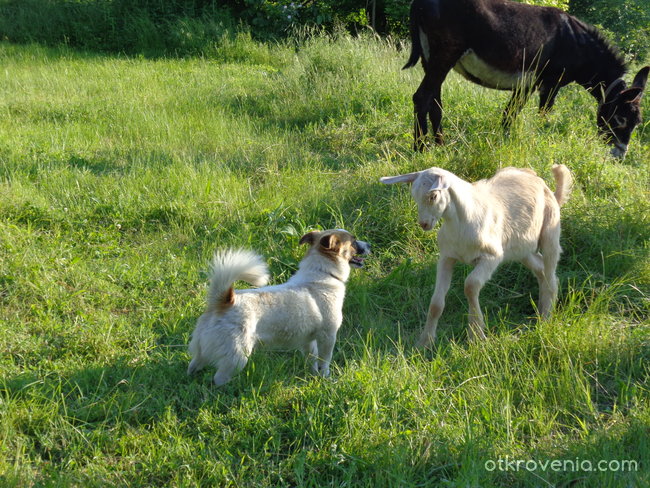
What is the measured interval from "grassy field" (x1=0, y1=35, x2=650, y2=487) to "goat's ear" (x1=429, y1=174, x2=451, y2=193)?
3.42ft

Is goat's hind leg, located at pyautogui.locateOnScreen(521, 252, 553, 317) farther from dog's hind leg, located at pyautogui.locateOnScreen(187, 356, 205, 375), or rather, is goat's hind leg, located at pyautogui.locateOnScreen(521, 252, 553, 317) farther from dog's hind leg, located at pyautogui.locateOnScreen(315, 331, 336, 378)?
dog's hind leg, located at pyautogui.locateOnScreen(187, 356, 205, 375)

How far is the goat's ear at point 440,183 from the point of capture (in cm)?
379

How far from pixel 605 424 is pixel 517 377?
21.2 inches

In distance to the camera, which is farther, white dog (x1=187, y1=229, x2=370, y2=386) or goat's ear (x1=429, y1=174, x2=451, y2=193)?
goat's ear (x1=429, y1=174, x2=451, y2=193)

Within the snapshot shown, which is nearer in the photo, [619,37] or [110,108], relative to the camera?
[110,108]

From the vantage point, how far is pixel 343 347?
4379 mm

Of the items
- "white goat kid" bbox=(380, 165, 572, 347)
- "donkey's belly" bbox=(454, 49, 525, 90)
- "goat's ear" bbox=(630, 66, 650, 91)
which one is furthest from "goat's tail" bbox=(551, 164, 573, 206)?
"goat's ear" bbox=(630, 66, 650, 91)

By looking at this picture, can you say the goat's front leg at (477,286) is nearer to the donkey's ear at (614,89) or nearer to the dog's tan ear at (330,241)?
the dog's tan ear at (330,241)

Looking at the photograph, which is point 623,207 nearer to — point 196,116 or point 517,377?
point 517,377

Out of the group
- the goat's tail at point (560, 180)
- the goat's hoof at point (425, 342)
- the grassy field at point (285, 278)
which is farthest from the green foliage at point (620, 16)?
the goat's hoof at point (425, 342)

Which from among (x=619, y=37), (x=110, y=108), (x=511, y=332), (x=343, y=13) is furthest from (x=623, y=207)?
(x=343, y=13)

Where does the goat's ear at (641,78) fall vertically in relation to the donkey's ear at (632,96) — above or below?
above

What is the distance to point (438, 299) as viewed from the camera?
436 cm

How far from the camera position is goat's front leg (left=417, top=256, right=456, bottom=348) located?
4.36 metres
